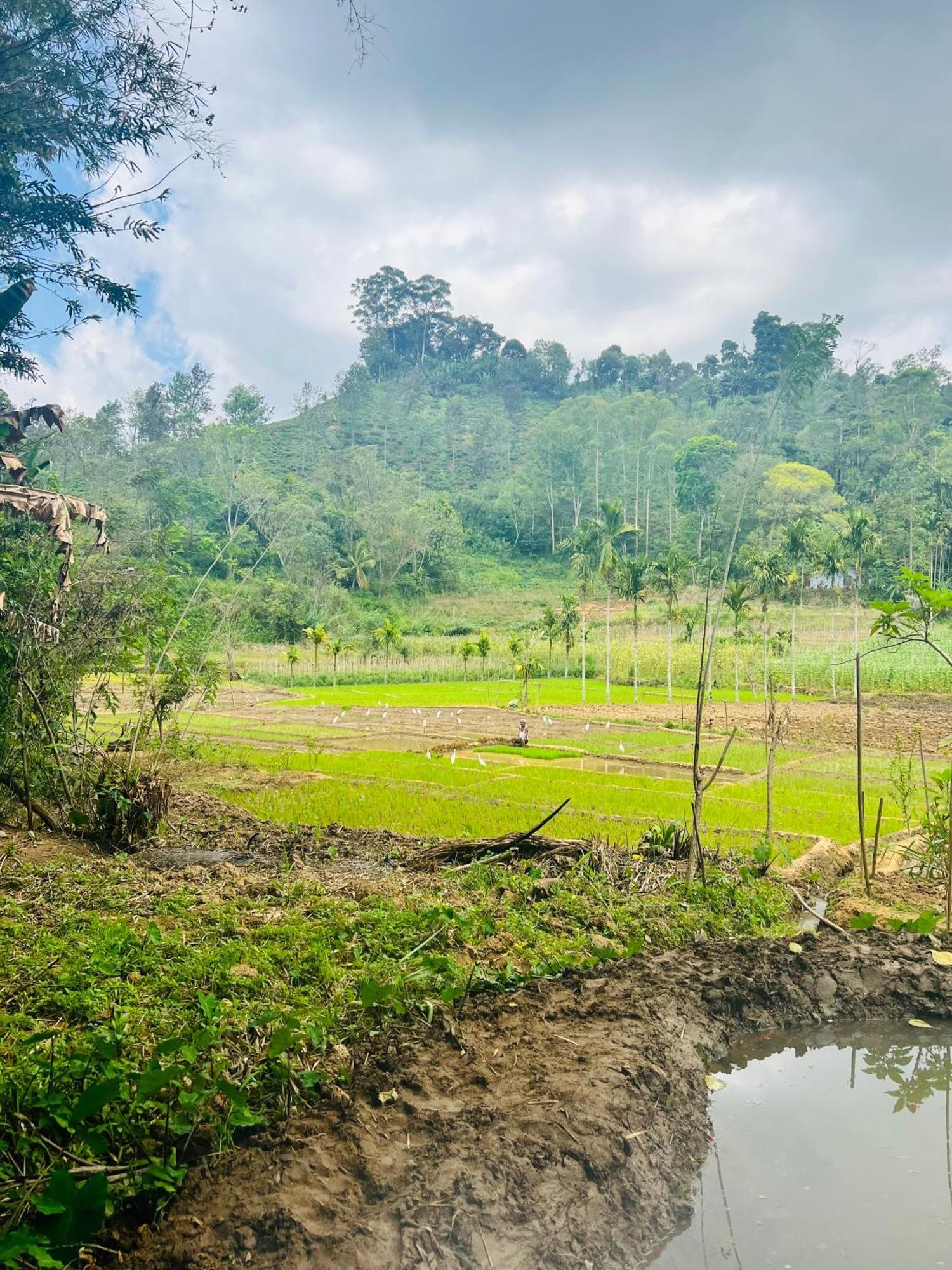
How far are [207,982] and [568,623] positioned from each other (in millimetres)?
28188

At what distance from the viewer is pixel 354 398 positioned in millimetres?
77438

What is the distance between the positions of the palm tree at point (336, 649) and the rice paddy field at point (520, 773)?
6.51 m

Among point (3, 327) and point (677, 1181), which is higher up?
point (3, 327)

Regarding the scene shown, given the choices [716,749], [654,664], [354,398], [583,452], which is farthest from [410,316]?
[716,749]

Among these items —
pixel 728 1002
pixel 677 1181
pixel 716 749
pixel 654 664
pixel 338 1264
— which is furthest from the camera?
pixel 654 664

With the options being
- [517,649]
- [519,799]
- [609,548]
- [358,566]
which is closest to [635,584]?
[609,548]

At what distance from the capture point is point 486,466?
Result: 7450 centimetres

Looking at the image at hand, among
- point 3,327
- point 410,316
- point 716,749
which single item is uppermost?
point 410,316

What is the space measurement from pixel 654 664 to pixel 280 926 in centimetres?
2905

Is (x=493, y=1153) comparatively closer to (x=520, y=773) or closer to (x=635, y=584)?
(x=520, y=773)

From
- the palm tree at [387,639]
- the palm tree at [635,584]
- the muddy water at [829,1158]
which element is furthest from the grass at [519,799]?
the palm tree at [387,639]

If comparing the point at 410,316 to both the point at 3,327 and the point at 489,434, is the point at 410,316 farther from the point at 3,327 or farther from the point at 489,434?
the point at 3,327

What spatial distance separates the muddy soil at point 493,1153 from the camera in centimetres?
220

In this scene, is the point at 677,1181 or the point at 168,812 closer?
the point at 677,1181
